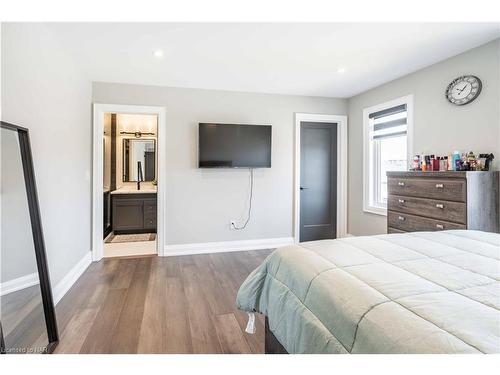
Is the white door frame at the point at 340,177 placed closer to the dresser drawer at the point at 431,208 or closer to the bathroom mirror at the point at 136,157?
the dresser drawer at the point at 431,208

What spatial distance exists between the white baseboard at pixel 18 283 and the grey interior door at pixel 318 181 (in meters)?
3.55

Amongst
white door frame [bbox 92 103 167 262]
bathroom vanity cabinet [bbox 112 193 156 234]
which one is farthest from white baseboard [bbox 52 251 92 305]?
bathroom vanity cabinet [bbox 112 193 156 234]

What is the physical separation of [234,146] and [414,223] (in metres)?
2.46

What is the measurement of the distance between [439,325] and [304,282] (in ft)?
1.82

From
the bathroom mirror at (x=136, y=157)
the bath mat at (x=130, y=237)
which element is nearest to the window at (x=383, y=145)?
the bath mat at (x=130, y=237)

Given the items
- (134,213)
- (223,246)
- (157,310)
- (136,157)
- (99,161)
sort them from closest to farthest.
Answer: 1. (157,310)
2. (99,161)
3. (223,246)
4. (134,213)
5. (136,157)

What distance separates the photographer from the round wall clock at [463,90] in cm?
267

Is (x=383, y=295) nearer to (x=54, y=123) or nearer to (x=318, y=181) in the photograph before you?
(x=54, y=123)

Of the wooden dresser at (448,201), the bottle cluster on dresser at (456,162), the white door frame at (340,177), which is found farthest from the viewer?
the white door frame at (340,177)

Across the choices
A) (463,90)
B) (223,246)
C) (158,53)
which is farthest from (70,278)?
(463,90)

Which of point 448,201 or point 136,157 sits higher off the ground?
point 136,157

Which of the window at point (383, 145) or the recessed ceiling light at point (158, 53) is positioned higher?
the recessed ceiling light at point (158, 53)

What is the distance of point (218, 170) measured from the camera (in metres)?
4.19
